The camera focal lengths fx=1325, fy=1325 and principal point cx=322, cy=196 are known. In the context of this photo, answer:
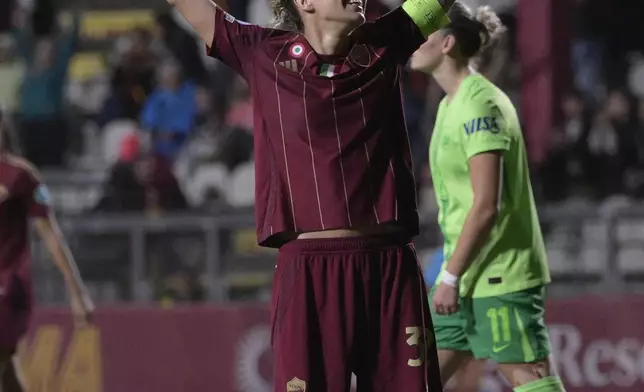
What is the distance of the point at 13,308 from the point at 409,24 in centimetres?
351

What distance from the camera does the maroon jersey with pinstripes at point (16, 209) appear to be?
22.6 feet

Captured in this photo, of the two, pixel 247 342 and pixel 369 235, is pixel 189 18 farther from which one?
pixel 247 342

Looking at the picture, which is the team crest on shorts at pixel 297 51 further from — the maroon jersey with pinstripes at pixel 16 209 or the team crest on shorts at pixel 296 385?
the maroon jersey with pinstripes at pixel 16 209

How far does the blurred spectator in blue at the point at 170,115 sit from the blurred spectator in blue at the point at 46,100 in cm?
88

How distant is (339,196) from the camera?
13.6 feet

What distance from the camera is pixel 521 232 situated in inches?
223

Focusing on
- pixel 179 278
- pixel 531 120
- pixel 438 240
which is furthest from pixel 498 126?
pixel 531 120

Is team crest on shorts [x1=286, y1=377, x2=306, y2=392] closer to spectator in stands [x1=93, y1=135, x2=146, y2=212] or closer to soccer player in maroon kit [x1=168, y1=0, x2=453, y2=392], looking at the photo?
soccer player in maroon kit [x1=168, y1=0, x2=453, y2=392]

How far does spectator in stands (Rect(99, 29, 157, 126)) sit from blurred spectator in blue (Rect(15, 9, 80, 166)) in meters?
0.47

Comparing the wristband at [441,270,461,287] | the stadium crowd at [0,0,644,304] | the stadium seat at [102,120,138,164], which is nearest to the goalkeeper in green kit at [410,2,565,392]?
the wristband at [441,270,461,287]

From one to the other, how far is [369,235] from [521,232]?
5.46ft

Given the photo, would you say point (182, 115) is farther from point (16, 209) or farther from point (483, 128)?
point (483, 128)

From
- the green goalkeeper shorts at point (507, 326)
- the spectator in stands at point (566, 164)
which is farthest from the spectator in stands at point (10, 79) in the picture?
the green goalkeeper shorts at point (507, 326)

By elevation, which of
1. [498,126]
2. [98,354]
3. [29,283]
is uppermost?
[498,126]
